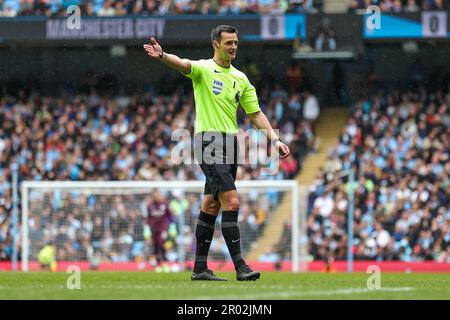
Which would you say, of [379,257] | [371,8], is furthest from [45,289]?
[371,8]

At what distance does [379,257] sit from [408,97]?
6900mm

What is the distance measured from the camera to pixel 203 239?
1059 cm

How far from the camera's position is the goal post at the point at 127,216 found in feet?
66.2

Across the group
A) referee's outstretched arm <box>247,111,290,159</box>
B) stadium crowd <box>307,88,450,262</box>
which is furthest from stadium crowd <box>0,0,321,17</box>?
referee's outstretched arm <box>247,111,290,159</box>

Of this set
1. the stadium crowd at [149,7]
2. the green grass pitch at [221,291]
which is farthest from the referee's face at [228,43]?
the stadium crowd at [149,7]

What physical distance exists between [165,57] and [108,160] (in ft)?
53.9

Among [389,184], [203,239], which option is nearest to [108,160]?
[389,184]

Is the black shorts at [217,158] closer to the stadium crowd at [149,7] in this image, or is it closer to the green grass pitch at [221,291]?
the green grass pitch at [221,291]

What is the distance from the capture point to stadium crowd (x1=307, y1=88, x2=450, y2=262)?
21422 mm

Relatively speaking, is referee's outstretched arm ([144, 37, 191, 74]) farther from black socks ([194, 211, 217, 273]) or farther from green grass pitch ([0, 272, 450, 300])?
green grass pitch ([0, 272, 450, 300])

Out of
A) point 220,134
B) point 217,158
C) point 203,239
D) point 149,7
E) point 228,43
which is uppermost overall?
point 149,7

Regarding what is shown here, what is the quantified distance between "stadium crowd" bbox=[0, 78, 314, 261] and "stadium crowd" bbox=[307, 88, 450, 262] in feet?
4.07

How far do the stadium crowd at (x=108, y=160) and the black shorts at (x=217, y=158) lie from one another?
32.6 feet

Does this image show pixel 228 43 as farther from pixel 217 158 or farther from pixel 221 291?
pixel 221 291
